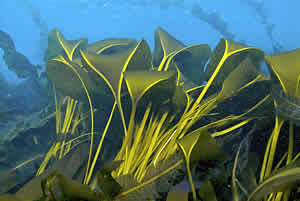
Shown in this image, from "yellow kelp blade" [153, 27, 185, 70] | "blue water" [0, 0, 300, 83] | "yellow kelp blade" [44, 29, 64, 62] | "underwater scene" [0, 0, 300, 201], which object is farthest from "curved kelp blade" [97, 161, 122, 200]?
"blue water" [0, 0, 300, 83]

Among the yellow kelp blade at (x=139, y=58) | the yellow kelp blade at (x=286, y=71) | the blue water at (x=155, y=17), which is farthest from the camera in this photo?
the blue water at (x=155, y=17)

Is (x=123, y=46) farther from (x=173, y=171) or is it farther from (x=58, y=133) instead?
(x=173, y=171)

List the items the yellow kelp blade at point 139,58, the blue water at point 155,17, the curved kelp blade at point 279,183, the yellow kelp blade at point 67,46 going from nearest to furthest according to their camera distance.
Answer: the curved kelp blade at point 279,183 < the yellow kelp blade at point 139,58 < the yellow kelp blade at point 67,46 < the blue water at point 155,17

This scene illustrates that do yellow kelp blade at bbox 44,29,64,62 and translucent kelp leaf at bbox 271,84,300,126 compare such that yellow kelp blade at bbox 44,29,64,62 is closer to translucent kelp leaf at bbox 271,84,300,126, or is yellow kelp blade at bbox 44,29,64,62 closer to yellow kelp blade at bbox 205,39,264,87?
yellow kelp blade at bbox 205,39,264,87

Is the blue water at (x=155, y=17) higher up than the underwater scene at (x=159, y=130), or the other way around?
the blue water at (x=155, y=17)

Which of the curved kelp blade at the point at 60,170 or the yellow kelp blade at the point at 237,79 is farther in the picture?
the yellow kelp blade at the point at 237,79

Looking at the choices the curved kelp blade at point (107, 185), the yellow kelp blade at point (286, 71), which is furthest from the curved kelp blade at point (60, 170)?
the yellow kelp blade at point (286, 71)

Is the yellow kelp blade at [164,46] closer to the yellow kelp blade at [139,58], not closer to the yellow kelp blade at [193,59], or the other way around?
the yellow kelp blade at [193,59]
